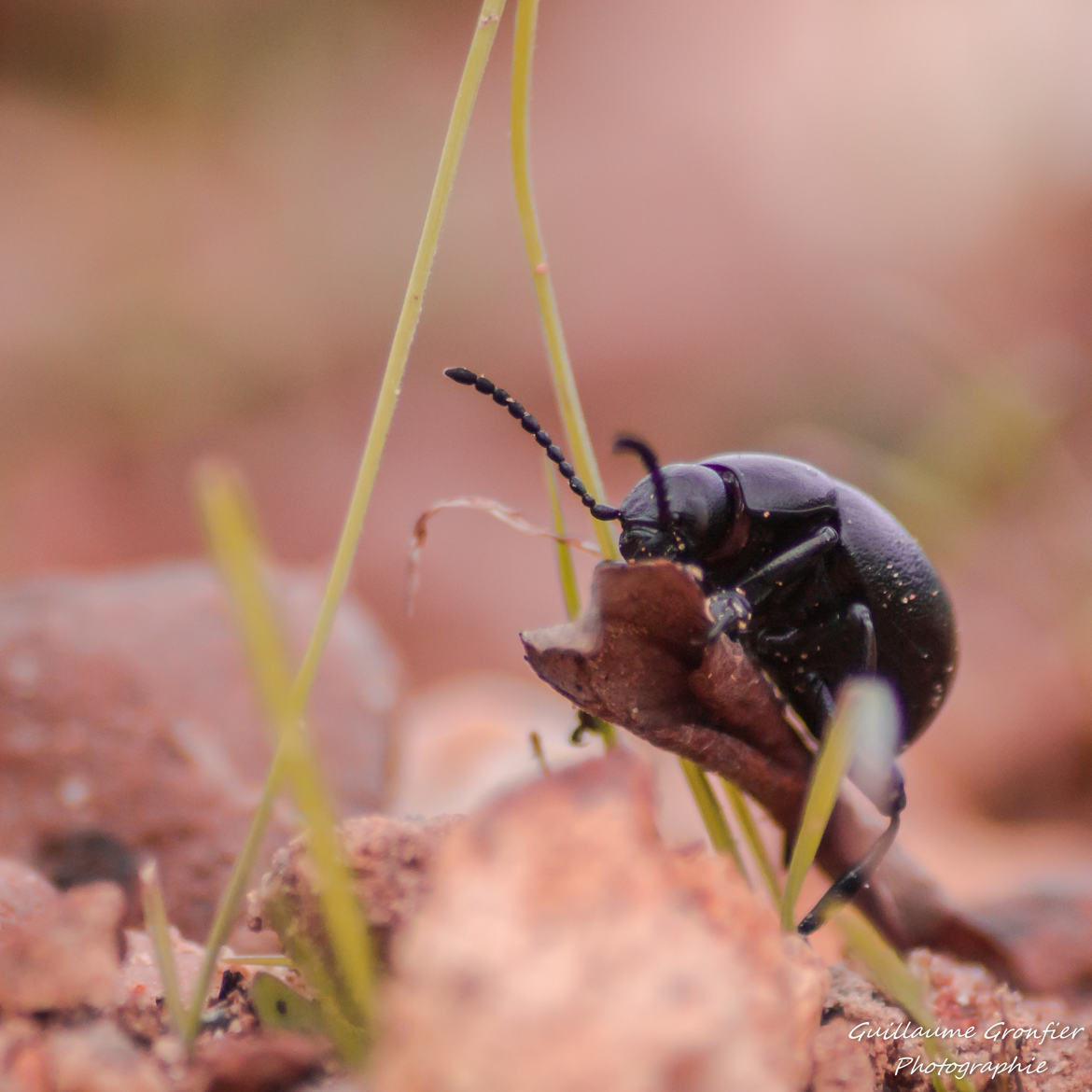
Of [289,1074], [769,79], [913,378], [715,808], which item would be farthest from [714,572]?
[769,79]

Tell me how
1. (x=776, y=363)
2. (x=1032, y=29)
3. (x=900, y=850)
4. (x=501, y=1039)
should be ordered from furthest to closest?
(x=1032, y=29)
(x=776, y=363)
(x=900, y=850)
(x=501, y=1039)

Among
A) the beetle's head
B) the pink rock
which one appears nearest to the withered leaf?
the beetle's head

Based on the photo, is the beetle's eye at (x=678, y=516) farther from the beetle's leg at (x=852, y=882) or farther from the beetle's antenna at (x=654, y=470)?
the beetle's leg at (x=852, y=882)

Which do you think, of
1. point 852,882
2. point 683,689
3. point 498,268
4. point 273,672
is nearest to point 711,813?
point 683,689

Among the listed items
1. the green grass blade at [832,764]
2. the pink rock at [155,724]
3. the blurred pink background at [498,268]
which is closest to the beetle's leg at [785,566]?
the green grass blade at [832,764]

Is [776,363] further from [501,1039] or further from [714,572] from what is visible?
[501,1039]

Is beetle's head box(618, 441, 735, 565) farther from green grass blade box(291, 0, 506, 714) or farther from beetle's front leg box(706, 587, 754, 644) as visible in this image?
green grass blade box(291, 0, 506, 714)

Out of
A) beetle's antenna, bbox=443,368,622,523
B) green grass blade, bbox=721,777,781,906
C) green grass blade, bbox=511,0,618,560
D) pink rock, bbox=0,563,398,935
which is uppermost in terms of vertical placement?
green grass blade, bbox=511,0,618,560

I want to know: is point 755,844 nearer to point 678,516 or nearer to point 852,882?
point 852,882
